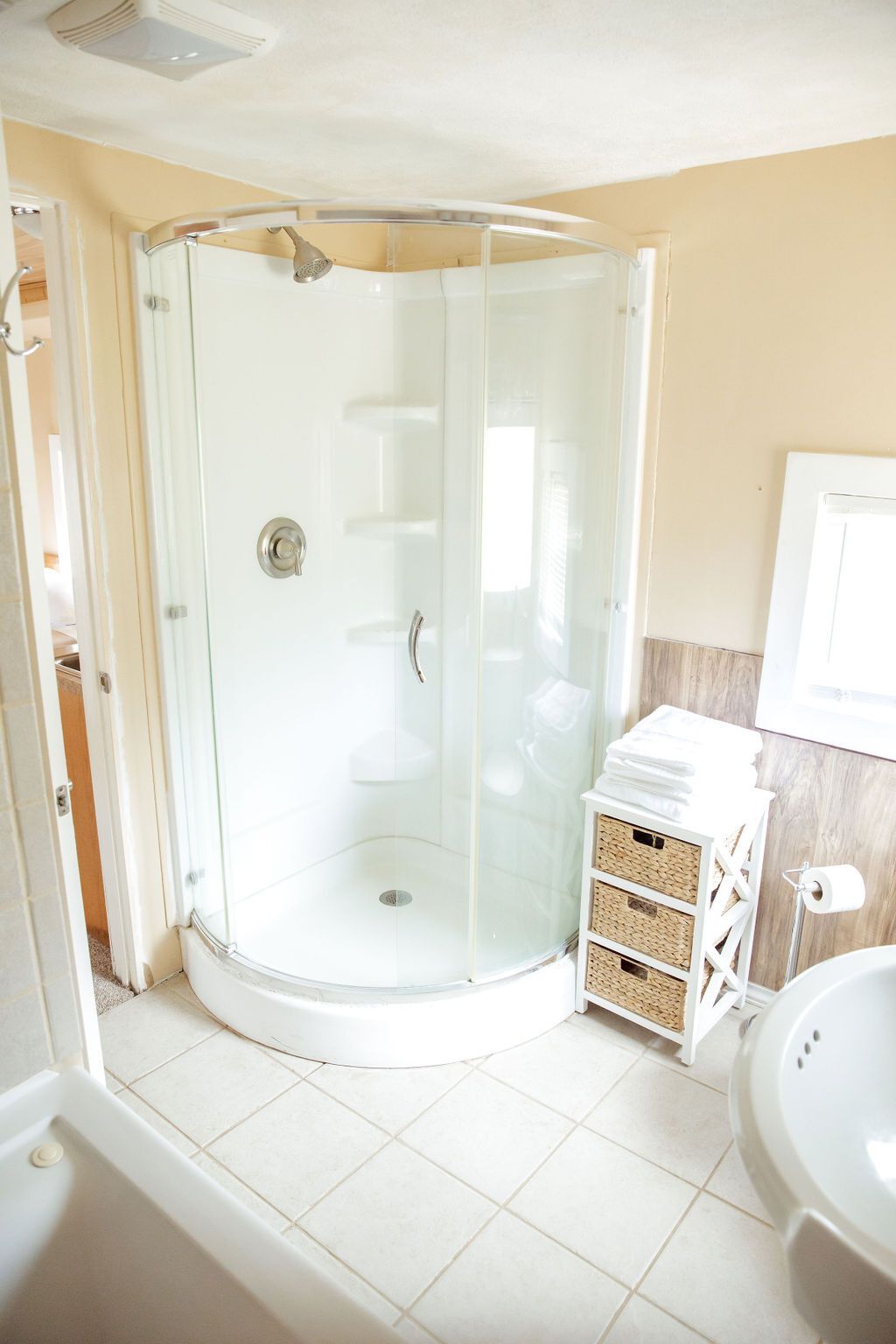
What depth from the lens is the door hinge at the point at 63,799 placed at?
1.56 m

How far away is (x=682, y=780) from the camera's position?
218 centimetres

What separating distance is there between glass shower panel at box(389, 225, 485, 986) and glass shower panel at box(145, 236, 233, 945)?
54cm

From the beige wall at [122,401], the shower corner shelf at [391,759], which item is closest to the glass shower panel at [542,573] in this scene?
the shower corner shelf at [391,759]

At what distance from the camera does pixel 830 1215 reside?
112 centimetres

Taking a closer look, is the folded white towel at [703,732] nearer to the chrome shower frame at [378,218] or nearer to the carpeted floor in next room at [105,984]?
the chrome shower frame at [378,218]

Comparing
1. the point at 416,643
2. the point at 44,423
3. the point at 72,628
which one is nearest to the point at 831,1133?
Result: the point at 416,643

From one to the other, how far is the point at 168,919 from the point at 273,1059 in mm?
569

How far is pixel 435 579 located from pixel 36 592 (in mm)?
1152

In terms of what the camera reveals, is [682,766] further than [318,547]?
No

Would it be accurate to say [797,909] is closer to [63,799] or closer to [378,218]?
[63,799]

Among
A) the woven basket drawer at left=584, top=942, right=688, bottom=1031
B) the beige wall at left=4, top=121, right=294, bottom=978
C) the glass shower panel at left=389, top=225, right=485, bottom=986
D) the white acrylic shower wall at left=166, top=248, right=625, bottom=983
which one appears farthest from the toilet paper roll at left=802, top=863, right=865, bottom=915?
the beige wall at left=4, top=121, right=294, bottom=978

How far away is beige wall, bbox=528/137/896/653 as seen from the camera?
2043 millimetres

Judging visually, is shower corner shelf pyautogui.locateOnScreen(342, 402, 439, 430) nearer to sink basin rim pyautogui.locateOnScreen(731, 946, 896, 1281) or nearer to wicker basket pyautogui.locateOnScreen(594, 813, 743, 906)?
wicker basket pyautogui.locateOnScreen(594, 813, 743, 906)

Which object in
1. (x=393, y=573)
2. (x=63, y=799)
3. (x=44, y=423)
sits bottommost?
(x=63, y=799)
